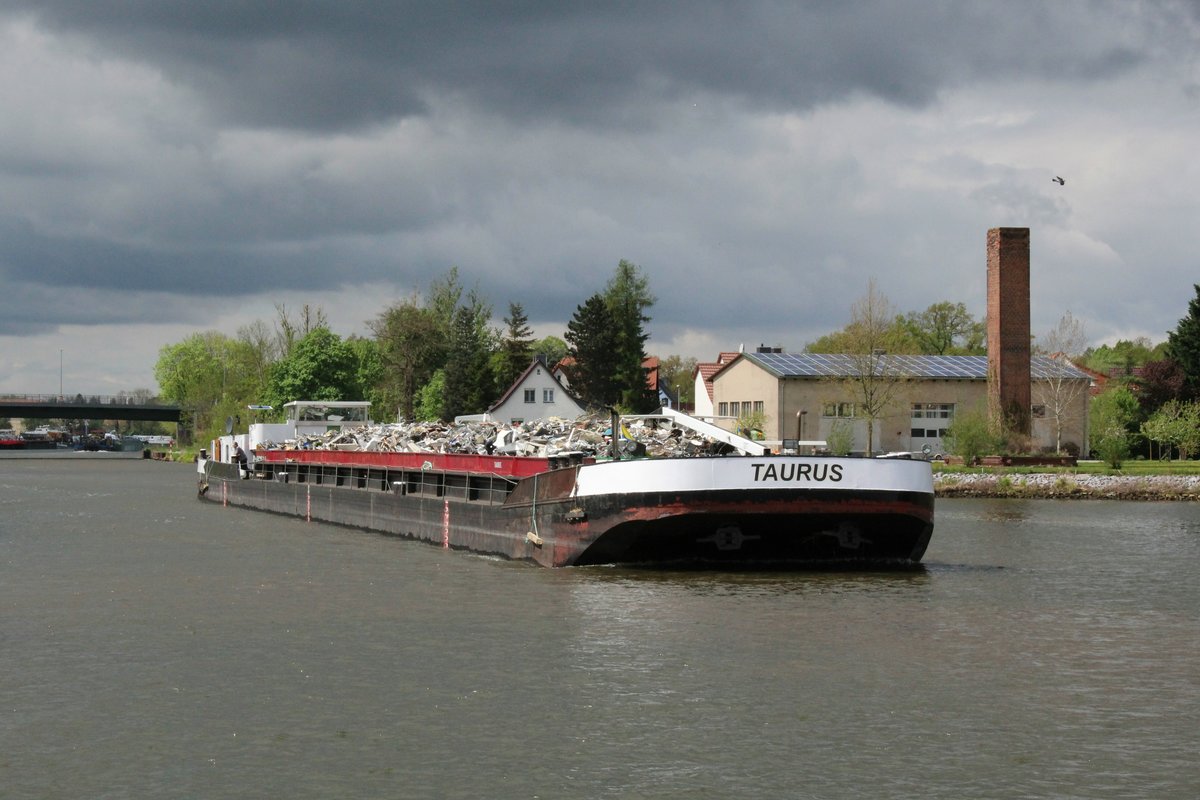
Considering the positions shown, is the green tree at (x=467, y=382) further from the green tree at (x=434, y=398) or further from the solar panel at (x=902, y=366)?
the solar panel at (x=902, y=366)

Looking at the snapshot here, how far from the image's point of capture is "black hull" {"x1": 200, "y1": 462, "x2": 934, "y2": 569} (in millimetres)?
20734

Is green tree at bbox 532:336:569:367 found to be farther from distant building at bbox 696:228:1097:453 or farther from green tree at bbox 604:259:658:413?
distant building at bbox 696:228:1097:453

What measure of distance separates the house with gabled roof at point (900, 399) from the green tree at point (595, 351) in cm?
2066

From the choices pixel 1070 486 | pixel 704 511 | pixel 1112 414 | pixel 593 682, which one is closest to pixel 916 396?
pixel 1112 414

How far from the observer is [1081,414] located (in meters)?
71.0

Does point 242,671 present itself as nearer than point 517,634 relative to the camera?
Yes

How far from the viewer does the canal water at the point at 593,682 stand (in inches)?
408

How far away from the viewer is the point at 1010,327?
65.2 m

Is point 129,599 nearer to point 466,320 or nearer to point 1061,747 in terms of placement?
point 1061,747

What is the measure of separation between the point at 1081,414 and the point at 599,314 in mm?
34684

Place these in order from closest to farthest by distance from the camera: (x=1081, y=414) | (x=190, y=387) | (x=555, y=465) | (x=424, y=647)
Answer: (x=424, y=647) → (x=555, y=465) → (x=1081, y=414) → (x=190, y=387)

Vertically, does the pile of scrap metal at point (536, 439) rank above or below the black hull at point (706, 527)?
above

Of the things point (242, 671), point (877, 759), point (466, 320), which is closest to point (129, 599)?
point (242, 671)

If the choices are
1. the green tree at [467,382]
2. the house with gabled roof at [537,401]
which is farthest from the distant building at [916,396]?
the green tree at [467,382]
